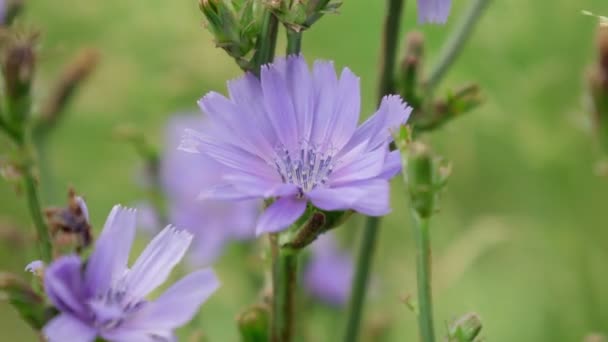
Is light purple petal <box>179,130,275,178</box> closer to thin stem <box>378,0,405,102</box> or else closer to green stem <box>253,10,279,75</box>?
green stem <box>253,10,279,75</box>

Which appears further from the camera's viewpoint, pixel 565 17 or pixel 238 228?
pixel 565 17

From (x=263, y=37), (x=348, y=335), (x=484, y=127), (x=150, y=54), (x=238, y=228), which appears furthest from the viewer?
(x=150, y=54)

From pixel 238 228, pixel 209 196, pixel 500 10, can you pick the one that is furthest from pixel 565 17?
pixel 209 196

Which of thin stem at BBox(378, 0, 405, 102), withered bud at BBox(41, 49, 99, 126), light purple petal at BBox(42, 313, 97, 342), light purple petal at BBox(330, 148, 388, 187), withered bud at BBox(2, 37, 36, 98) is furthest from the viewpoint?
withered bud at BBox(41, 49, 99, 126)

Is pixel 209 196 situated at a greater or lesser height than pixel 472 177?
greater

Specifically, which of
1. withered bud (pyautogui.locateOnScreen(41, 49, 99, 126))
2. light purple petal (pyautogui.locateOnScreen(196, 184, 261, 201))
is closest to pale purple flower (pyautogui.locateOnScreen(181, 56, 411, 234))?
light purple petal (pyautogui.locateOnScreen(196, 184, 261, 201))

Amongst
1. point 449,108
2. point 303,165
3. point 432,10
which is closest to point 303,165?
point 303,165

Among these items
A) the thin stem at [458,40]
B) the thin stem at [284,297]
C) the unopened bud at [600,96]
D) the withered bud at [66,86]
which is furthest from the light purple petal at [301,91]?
the withered bud at [66,86]

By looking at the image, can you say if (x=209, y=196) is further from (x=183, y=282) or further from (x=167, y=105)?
(x=167, y=105)
